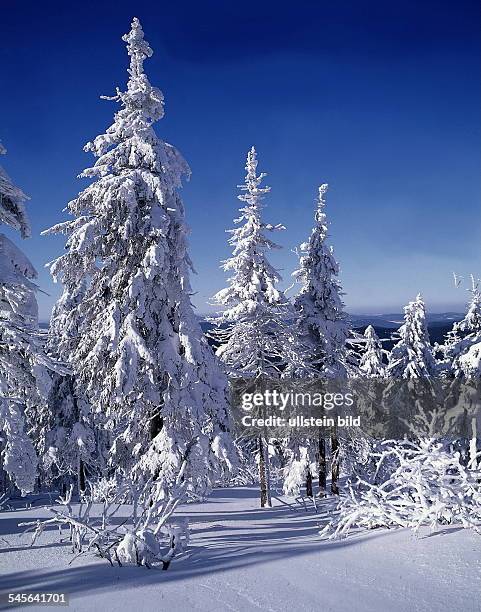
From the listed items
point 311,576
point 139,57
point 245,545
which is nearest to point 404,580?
point 311,576

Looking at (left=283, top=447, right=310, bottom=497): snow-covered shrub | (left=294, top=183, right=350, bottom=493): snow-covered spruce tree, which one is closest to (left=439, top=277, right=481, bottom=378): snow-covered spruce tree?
(left=294, top=183, right=350, bottom=493): snow-covered spruce tree

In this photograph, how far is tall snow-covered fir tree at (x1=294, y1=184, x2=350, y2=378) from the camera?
20.1 metres

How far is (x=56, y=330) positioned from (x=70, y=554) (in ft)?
61.0

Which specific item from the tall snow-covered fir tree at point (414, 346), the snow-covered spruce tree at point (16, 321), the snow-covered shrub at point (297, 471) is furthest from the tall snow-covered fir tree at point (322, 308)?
the snow-covered spruce tree at point (16, 321)

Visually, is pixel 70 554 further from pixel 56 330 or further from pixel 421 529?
pixel 56 330

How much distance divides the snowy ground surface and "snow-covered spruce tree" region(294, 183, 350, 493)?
48.3 ft

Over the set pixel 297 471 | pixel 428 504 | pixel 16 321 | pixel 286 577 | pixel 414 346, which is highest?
pixel 414 346

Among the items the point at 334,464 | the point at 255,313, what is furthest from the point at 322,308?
the point at 334,464

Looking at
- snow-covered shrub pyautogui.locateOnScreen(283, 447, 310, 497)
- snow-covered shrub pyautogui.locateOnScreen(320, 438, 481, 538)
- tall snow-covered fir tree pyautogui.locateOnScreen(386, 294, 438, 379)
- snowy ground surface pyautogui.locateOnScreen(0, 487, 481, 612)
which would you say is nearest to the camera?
snowy ground surface pyautogui.locateOnScreen(0, 487, 481, 612)

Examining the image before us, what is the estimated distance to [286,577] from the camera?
4.03 meters

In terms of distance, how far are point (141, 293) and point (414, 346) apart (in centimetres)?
2082

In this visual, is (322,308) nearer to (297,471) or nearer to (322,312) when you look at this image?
(322,312)

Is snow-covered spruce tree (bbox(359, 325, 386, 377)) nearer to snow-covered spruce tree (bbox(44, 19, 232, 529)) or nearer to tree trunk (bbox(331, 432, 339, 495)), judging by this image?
tree trunk (bbox(331, 432, 339, 495))

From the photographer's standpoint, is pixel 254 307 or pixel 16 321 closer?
pixel 16 321
